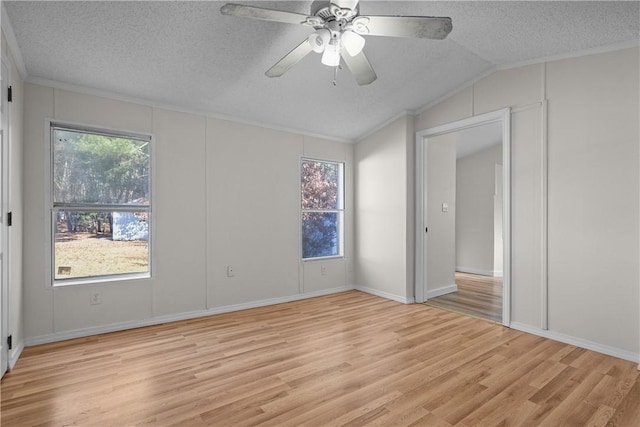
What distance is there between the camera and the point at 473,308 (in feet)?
13.8

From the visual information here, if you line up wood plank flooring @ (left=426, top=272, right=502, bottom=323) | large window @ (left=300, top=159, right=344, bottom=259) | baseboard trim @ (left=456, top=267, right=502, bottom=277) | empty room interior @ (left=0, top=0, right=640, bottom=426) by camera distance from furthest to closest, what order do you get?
baseboard trim @ (left=456, top=267, right=502, bottom=277) → large window @ (left=300, top=159, right=344, bottom=259) → wood plank flooring @ (left=426, top=272, right=502, bottom=323) → empty room interior @ (left=0, top=0, right=640, bottom=426)

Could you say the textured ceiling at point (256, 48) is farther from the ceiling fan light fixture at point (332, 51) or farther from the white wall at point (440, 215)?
the white wall at point (440, 215)

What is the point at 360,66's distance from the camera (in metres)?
2.45

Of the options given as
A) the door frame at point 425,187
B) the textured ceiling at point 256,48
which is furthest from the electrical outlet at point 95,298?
the door frame at point 425,187

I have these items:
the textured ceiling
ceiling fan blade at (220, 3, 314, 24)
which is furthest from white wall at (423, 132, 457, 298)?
ceiling fan blade at (220, 3, 314, 24)

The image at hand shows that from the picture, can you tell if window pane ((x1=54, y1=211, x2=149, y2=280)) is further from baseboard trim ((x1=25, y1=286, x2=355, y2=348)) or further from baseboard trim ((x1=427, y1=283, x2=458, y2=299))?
baseboard trim ((x1=427, y1=283, x2=458, y2=299))

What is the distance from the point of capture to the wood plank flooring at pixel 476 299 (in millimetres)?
4034

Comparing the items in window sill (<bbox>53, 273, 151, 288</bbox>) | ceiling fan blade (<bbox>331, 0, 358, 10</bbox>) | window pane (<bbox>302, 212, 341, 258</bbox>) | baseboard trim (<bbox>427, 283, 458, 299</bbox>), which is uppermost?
ceiling fan blade (<bbox>331, 0, 358, 10</bbox>)

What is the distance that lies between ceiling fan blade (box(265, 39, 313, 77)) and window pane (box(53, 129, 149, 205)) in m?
1.88

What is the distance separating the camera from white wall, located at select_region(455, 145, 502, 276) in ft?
21.4

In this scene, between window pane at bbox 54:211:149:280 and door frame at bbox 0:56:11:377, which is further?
window pane at bbox 54:211:149:280

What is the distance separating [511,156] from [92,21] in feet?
12.6

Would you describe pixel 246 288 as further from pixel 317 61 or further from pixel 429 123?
pixel 429 123

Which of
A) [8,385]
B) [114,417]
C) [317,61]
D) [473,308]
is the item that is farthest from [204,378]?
[473,308]
